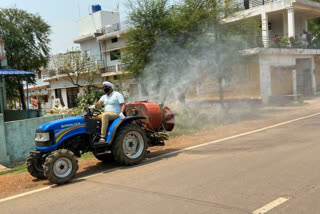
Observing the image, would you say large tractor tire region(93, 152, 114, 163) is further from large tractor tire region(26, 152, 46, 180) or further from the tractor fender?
large tractor tire region(26, 152, 46, 180)

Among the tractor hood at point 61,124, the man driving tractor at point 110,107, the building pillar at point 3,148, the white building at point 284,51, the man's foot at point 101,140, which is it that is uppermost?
the white building at point 284,51

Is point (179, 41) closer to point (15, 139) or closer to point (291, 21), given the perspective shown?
point (15, 139)

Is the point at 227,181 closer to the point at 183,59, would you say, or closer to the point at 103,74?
the point at 183,59

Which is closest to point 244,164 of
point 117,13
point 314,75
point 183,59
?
point 183,59

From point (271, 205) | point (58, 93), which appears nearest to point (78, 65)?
point (58, 93)

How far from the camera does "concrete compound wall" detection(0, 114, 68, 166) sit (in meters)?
10.4

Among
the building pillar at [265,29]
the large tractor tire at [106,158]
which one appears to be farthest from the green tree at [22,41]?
the large tractor tire at [106,158]

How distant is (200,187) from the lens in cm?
527

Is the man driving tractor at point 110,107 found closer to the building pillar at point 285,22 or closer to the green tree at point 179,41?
the green tree at point 179,41

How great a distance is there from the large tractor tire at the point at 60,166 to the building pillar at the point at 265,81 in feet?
55.5

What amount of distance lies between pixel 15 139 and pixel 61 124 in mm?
5137

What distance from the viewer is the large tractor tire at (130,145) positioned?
6953 mm

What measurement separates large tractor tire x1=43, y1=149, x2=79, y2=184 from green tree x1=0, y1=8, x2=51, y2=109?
69.7 feet

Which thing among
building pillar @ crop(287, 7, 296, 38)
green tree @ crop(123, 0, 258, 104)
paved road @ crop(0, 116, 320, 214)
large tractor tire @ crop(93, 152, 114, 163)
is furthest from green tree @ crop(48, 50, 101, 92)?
paved road @ crop(0, 116, 320, 214)
